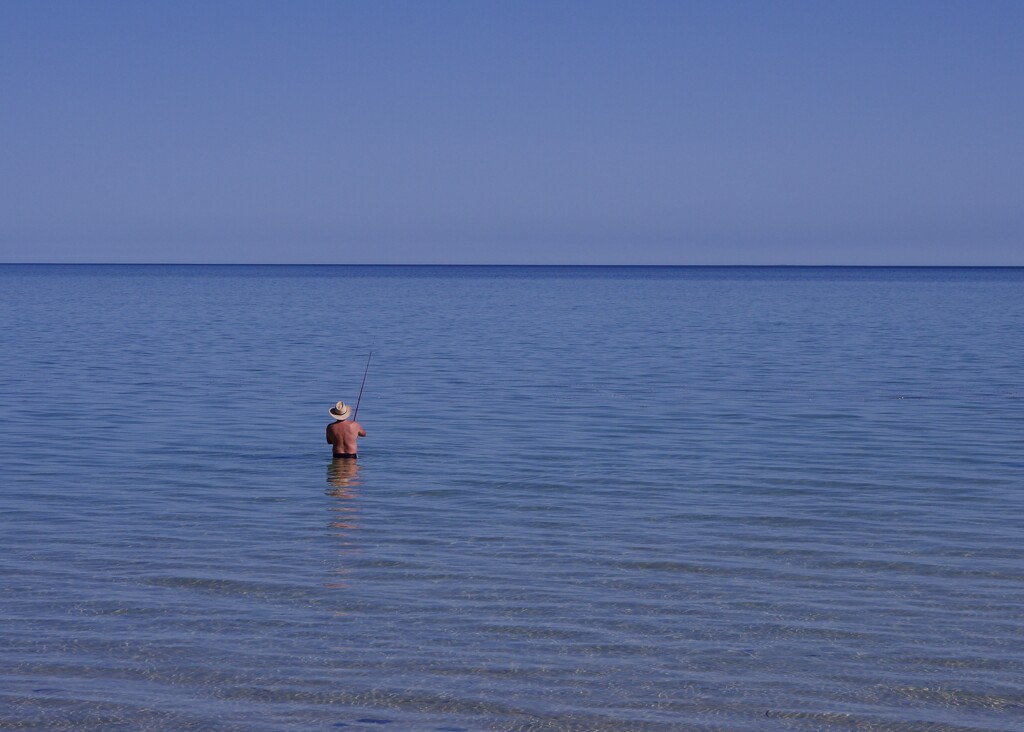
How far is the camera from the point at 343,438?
1564cm

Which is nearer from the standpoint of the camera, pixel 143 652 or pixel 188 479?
pixel 143 652

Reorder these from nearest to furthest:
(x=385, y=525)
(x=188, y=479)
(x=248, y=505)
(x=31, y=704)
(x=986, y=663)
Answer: (x=31, y=704), (x=986, y=663), (x=385, y=525), (x=248, y=505), (x=188, y=479)

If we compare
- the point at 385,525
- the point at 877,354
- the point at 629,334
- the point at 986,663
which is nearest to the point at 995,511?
the point at 986,663

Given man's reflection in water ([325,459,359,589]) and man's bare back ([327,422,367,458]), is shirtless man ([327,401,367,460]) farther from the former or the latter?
man's reflection in water ([325,459,359,589])

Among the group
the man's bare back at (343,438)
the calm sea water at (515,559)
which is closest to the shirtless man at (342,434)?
the man's bare back at (343,438)

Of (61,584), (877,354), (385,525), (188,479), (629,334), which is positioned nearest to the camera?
(61,584)

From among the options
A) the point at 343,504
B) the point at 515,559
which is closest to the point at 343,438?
the point at 343,504

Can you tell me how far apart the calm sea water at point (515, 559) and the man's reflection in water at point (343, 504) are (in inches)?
2.1

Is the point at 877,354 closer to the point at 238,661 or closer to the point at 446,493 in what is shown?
the point at 446,493

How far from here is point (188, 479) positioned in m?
14.6

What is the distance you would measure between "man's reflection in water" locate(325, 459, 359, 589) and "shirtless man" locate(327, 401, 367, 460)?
4.4 inches

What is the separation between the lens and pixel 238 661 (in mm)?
8047

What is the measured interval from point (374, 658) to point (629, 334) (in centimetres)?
3762

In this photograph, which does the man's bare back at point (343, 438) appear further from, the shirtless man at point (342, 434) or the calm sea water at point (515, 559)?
the calm sea water at point (515, 559)
